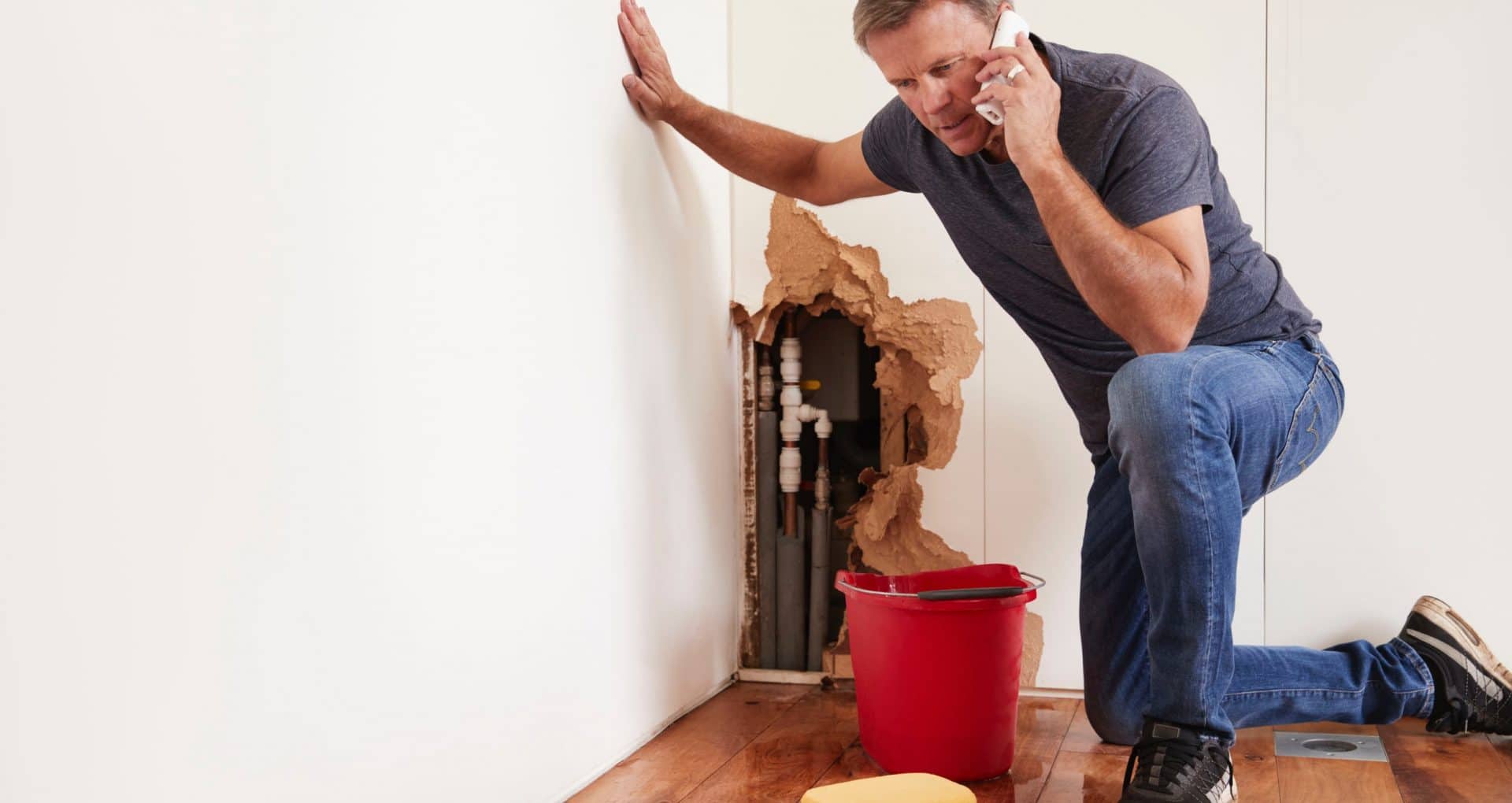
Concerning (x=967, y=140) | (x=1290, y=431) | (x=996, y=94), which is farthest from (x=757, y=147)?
(x=1290, y=431)

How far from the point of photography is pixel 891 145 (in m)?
1.92

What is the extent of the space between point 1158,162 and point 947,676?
787mm

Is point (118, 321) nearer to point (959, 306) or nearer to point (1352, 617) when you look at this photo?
point (959, 306)

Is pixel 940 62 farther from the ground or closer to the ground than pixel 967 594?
farther from the ground

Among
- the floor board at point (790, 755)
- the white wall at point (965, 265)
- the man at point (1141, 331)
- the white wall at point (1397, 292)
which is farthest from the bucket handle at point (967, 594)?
the white wall at point (1397, 292)

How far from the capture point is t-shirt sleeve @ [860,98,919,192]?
1.89 meters

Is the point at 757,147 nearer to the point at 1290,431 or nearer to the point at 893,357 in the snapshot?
the point at 893,357

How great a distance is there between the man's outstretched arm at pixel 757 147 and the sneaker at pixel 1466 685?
1.21 metres

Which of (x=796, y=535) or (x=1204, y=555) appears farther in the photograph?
(x=796, y=535)

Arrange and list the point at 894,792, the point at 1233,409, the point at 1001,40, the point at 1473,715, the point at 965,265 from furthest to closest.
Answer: the point at 965,265 → the point at 1473,715 → the point at 1001,40 → the point at 1233,409 → the point at 894,792

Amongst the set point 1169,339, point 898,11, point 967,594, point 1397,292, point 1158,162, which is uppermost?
point 898,11

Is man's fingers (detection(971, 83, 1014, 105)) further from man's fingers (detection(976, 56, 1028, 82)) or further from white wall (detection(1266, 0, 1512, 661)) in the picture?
white wall (detection(1266, 0, 1512, 661))

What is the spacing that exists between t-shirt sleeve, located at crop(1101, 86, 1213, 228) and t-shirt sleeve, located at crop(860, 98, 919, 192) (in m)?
0.40

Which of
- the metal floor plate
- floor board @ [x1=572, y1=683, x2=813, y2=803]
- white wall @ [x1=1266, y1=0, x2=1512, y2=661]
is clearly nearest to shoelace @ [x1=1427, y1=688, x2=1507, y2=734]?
the metal floor plate
